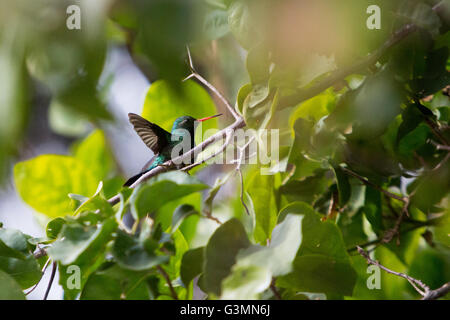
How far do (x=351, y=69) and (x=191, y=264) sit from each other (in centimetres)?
55

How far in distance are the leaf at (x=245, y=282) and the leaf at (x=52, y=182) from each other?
2.73ft

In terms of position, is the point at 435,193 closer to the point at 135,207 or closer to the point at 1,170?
the point at 135,207

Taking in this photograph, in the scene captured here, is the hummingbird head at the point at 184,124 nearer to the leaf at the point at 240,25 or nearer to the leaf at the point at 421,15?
the leaf at the point at 240,25

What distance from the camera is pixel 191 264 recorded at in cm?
80

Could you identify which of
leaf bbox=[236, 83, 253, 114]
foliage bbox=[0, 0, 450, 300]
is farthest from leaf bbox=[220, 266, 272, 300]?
leaf bbox=[236, 83, 253, 114]

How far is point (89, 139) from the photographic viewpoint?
1.71 metres

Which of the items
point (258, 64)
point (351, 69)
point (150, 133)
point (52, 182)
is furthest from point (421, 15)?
point (52, 182)

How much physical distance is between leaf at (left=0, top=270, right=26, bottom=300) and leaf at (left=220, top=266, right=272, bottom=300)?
1.03 ft

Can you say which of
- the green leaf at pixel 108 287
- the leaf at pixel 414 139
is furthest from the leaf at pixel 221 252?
the leaf at pixel 414 139

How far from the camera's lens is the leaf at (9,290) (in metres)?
0.72

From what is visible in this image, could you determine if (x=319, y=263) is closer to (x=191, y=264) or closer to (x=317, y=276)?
(x=317, y=276)

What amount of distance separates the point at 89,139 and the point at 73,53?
1.41 metres

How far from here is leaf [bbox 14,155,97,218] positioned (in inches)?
54.4

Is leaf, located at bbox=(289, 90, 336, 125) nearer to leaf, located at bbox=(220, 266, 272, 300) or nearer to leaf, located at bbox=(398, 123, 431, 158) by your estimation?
leaf, located at bbox=(398, 123, 431, 158)
